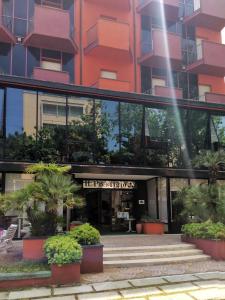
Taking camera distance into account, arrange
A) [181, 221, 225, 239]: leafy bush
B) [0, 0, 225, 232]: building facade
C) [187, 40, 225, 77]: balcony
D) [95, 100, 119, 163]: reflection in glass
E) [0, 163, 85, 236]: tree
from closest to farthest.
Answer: [0, 163, 85, 236]: tree
[181, 221, 225, 239]: leafy bush
[0, 0, 225, 232]: building facade
[95, 100, 119, 163]: reflection in glass
[187, 40, 225, 77]: balcony

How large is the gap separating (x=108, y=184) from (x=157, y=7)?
11975 millimetres

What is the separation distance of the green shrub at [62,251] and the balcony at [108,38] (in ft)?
44.6

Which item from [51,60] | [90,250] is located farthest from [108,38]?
[90,250]

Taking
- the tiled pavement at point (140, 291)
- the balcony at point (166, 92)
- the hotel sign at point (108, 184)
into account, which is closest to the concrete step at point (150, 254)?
the tiled pavement at point (140, 291)

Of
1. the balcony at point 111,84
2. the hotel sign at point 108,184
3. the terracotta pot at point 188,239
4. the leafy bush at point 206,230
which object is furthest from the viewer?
the balcony at point 111,84

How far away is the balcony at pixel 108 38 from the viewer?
2070 centimetres

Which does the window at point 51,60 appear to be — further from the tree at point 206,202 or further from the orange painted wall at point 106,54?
the tree at point 206,202

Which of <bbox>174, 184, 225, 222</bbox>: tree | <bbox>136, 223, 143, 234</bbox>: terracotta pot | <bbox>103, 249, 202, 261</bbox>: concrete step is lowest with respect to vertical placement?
<bbox>103, 249, 202, 261</bbox>: concrete step

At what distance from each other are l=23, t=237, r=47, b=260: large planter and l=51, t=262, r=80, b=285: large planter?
6.25 ft

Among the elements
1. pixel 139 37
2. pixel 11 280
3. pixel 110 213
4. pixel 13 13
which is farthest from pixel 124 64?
pixel 11 280

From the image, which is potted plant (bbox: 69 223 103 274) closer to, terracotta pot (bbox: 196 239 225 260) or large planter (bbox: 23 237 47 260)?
large planter (bbox: 23 237 47 260)

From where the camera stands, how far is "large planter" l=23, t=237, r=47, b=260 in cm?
1113

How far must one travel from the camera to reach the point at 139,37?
76.1ft

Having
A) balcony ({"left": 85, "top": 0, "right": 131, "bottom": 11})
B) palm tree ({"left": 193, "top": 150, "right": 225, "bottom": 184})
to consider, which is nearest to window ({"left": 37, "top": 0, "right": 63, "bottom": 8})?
balcony ({"left": 85, "top": 0, "right": 131, "bottom": 11})
